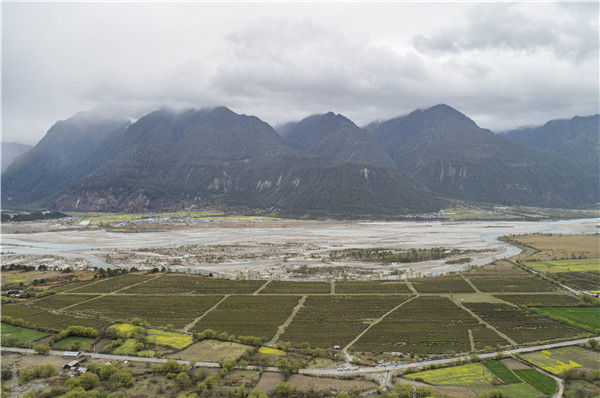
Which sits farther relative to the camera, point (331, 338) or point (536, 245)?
point (536, 245)

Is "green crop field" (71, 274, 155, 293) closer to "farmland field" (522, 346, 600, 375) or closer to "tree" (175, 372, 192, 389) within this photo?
"tree" (175, 372, 192, 389)

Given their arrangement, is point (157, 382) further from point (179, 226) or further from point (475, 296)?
point (179, 226)

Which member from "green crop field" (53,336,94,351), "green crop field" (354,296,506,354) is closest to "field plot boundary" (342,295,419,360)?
"green crop field" (354,296,506,354)

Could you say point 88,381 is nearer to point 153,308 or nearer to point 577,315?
point 153,308

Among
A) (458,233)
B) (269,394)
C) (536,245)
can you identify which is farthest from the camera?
(458,233)

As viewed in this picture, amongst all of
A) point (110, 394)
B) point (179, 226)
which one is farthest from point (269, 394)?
point (179, 226)

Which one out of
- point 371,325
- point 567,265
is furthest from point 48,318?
point 567,265

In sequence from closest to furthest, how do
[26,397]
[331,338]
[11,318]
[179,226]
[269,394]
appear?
1. [26,397]
2. [269,394]
3. [331,338]
4. [11,318]
5. [179,226]
